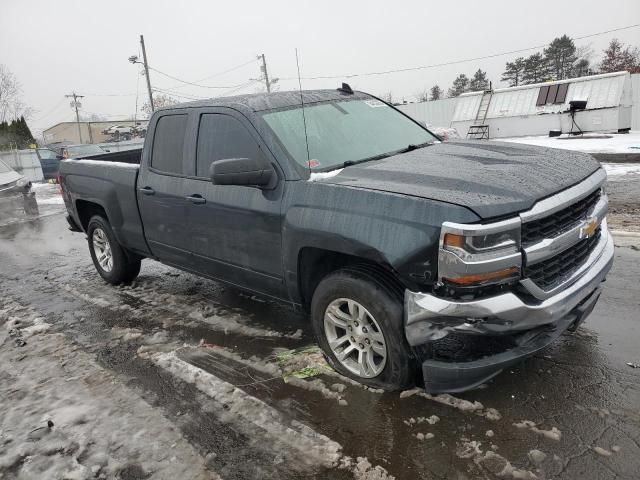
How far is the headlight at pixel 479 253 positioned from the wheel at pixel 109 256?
4181 mm

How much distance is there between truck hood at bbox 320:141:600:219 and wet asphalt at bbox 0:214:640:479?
1181 millimetres

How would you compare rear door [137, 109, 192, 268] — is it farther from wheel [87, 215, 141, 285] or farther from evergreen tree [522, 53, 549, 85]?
evergreen tree [522, 53, 549, 85]

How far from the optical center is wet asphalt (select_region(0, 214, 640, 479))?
2523mm

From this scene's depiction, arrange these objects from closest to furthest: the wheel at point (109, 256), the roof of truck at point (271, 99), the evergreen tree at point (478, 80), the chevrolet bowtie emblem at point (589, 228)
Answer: the chevrolet bowtie emblem at point (589, 228)
the roof of truck at point (271, 99)
the wheel at point (109, 256)
the evergreen tree at point (478, 80)

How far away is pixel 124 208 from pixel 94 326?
47.1 inches

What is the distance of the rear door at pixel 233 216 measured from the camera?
3537 millimetres

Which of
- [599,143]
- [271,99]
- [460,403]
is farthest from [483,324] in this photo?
[599,143]

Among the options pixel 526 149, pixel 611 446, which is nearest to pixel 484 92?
pixel 526 149

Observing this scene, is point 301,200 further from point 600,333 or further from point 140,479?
point 600,333

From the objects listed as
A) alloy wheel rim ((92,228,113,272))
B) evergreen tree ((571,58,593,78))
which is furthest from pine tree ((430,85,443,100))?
alloy wheel rim ((92,228,113,272))

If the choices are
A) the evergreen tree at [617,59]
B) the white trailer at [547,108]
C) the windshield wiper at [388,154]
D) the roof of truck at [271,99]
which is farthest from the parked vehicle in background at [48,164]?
the evergreen tree at [617,59]

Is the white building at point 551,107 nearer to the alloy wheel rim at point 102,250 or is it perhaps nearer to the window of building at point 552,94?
the window of building at point 552,94

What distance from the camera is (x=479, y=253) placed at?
2518mm

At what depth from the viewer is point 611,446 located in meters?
2.53
